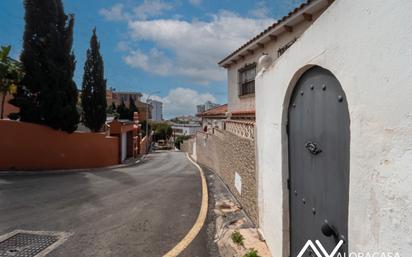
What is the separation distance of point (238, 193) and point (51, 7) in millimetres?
15257

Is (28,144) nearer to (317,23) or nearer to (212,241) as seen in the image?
(212,241)

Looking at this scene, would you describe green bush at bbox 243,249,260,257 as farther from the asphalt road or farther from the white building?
the white building

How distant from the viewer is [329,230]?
9.14ft

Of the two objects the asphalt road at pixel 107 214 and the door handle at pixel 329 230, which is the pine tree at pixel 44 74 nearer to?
the asphalt road at pixel 107 214

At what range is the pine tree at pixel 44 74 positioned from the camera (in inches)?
664

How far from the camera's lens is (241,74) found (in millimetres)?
16016

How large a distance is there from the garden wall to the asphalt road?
14.9 ft

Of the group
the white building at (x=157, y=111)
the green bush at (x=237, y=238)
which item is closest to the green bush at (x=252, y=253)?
the green bush at (x=237, y=238)

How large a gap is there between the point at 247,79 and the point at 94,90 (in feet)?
41.6

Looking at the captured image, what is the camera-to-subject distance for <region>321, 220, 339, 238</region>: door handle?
107 inches

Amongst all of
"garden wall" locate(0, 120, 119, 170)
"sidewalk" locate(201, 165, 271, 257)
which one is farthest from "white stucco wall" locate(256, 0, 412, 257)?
"garden wall" locate(0, 120, 119, 170)

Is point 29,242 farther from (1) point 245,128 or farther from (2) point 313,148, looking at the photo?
(2) point 313,148

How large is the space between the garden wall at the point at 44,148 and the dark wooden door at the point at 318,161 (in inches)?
601

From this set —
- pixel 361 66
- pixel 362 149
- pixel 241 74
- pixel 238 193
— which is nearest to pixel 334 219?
pixel 362 149
